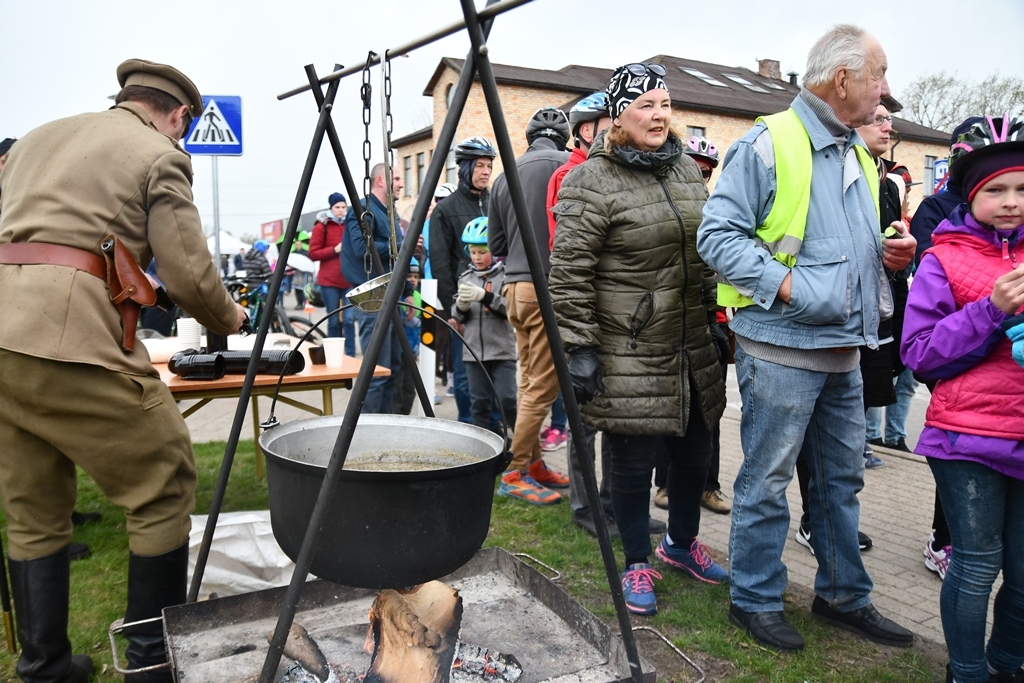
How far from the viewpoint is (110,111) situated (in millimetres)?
2605

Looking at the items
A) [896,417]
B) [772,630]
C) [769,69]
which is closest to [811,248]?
[772,630]

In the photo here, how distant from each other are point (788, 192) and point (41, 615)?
282 centimetres

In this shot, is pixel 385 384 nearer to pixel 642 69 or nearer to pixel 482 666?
pixel 642 69

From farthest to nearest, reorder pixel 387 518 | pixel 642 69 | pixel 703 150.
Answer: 1. pixel 703 150
2. pixel 642 69
3. pixel 387 518

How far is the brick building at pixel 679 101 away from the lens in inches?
1212

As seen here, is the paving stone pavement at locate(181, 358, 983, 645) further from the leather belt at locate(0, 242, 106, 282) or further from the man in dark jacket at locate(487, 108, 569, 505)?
the leather belt at locate(0, 242, 106, 282)

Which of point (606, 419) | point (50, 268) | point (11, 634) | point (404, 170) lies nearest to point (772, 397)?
point (606, 419)

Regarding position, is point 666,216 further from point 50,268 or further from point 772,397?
point 50,268

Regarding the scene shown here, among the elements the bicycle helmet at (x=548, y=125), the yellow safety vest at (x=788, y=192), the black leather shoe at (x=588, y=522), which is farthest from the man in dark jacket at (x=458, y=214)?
the yellow safety vest at (x=788, y=192)

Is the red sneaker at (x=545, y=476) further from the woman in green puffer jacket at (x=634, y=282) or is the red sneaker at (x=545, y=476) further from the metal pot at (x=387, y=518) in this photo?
the metal pot at (x=387, y=518)

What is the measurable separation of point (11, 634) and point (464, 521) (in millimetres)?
1973

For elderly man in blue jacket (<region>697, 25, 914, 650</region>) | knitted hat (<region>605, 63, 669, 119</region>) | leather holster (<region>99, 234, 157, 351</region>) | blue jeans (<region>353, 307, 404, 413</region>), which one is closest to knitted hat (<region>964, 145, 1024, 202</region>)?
elderly man in blue jacket (<region>697, 25, 914, 650</region>)

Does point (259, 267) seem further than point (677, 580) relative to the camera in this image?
Yes

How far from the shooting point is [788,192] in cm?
264
